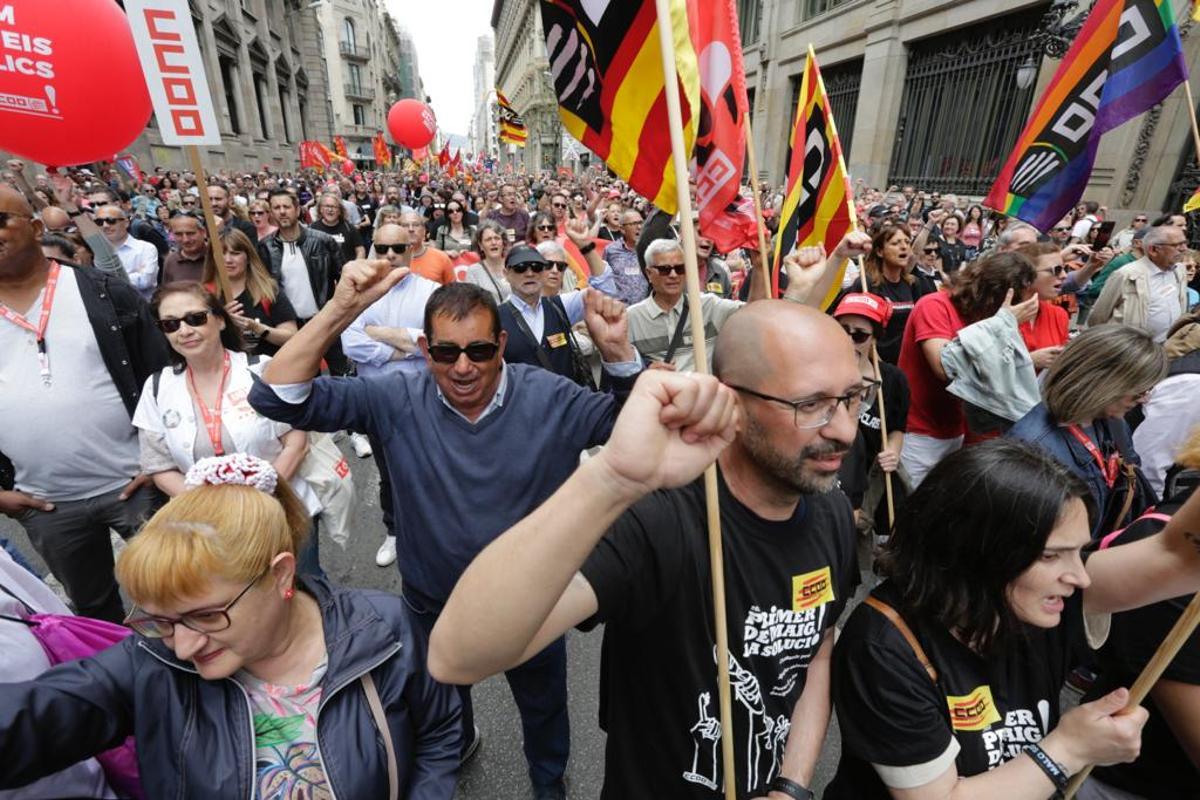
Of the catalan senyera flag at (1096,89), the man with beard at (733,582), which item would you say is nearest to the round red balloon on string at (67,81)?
the man with beard at (733,582)

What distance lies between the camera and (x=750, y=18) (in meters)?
24.5

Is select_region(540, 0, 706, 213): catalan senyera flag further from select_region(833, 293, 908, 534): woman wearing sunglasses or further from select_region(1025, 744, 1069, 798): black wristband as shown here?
select_region(1025, 744, 1069, 798): black wristband

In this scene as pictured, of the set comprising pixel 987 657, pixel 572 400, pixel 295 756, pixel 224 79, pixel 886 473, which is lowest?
pixel 886 473

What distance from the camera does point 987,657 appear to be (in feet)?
4.51

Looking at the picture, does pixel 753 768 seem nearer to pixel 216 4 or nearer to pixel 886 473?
pixel 886 473

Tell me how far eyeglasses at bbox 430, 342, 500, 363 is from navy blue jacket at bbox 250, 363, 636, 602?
0.56 feet

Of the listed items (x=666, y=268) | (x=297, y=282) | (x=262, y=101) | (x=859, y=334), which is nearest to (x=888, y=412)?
(x=859, y=334)

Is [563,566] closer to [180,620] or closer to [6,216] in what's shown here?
[180,620]

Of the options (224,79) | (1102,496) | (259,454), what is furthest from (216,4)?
(1102,496)

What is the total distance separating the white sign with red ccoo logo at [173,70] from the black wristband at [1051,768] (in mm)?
4114

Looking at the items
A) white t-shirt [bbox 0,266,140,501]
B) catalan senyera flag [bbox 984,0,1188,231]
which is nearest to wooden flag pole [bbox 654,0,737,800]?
white t-shirt [bbox 0,266,140,501]

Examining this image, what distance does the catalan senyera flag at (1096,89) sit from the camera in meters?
3.22

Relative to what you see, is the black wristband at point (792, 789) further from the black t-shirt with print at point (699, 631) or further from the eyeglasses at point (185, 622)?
the eyeglasses at point (185, 622)

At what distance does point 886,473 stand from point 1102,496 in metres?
1.02
